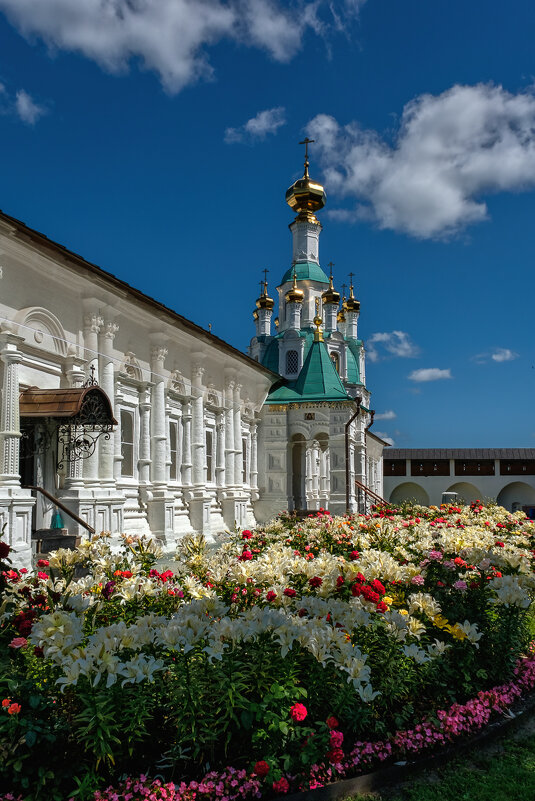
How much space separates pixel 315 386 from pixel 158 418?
735cm

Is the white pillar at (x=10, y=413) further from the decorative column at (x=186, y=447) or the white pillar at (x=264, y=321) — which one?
the white pillar at (x=264, y=321)

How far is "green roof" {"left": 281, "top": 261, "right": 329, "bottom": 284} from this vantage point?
28547mm

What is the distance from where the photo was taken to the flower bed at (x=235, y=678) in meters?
2.98

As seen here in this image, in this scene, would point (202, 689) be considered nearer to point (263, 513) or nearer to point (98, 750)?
point (98, 750)

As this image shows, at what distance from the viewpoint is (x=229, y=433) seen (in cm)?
1795

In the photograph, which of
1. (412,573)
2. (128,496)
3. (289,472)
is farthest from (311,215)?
(412,573)

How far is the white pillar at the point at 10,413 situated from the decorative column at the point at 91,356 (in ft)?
5.80

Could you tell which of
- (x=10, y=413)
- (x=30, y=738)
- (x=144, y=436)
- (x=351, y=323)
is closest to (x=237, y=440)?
(x=144, y=436)

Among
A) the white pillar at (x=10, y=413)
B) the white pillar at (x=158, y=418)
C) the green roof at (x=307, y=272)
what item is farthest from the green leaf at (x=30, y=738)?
the green roof at (x=307, y=272)

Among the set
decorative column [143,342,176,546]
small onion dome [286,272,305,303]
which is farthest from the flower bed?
small onion dome [286,272,305,303]

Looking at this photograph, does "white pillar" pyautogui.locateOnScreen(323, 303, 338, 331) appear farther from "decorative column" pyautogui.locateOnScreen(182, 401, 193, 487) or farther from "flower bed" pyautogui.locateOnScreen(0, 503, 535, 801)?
"flower bed" pyautogui.locateOnScreen(0, 503, 535, 801)

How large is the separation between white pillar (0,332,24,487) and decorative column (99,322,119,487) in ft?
7.13

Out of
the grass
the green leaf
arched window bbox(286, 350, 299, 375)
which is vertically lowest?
the grass

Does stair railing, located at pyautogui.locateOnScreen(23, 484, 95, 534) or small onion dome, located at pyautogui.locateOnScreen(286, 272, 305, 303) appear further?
small onion dome, located at pyautogui.locateOnScreen(286, 272, 305, 303)
